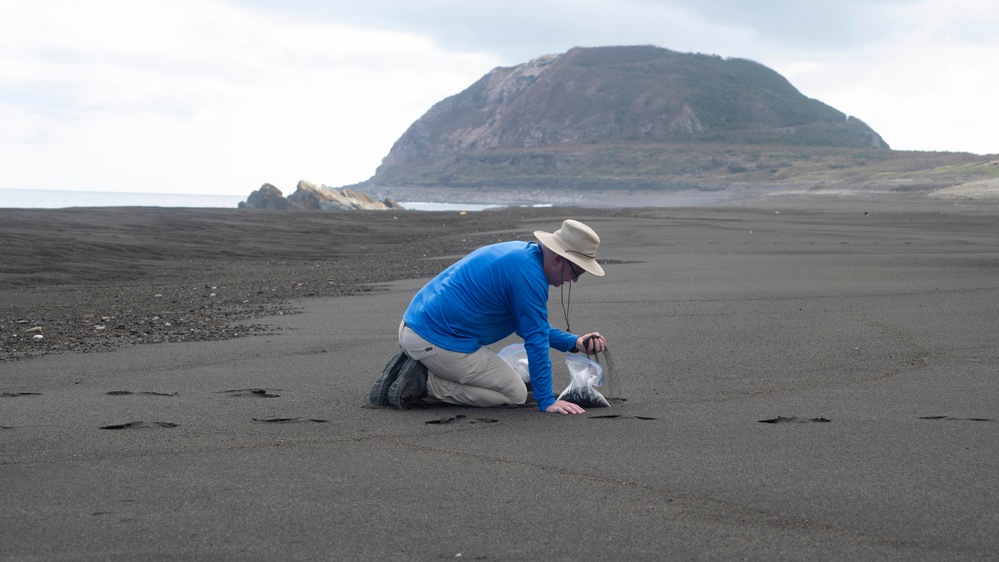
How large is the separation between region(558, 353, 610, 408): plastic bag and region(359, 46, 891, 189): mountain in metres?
85.6

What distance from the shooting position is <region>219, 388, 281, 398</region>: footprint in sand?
20.3ft

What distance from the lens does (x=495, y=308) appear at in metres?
5.61

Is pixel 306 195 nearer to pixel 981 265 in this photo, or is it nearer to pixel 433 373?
pixel 981 265

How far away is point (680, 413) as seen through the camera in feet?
18.3

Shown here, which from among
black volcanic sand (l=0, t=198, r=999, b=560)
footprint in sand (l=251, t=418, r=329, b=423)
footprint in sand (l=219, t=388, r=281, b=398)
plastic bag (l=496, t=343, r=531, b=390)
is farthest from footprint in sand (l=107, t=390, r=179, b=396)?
plastic bag (l=496, t=343, r=531, b=390)

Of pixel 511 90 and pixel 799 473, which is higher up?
pixel 511 90

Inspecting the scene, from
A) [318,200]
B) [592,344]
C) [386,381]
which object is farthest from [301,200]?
[592,344]

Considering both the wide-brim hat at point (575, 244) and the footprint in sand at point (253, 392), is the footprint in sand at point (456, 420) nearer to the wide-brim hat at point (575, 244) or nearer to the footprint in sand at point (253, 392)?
the wide-brim hat at point (575, 244)

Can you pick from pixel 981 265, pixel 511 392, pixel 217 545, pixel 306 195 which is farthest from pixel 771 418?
pixel 306 195

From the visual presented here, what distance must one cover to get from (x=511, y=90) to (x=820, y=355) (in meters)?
175

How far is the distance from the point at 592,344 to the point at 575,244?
0.63 m

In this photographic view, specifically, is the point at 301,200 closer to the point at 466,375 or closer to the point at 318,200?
the point at 318,200

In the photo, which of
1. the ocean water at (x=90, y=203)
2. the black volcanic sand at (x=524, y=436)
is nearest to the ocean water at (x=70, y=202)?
the ocean water at (x=90, y=203)

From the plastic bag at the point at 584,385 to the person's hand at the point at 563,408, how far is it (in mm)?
120
